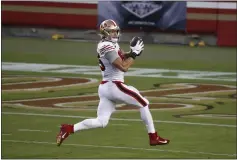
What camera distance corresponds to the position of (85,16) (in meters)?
30.0

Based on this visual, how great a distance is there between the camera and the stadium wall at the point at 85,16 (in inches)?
1147

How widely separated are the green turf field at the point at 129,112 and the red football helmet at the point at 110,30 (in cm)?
298

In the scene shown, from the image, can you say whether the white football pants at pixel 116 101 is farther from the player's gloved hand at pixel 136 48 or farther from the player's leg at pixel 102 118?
the player's gloved hand at pixel 136 48

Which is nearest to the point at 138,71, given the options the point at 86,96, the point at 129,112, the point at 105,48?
the point at 86,96

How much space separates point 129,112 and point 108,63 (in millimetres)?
7169

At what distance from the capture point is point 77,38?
30359 mm

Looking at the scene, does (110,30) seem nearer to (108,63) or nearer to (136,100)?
(108,63)

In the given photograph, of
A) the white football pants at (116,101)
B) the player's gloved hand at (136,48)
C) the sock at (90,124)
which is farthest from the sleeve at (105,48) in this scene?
the sock at (90,124)

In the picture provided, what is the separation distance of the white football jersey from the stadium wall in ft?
56.3

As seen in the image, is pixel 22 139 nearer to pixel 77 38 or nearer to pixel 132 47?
pixel 132 47

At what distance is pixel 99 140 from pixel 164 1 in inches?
551

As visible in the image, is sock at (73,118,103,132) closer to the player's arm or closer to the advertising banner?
the player's arm

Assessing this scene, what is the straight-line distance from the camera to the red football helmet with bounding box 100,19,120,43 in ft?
39.1

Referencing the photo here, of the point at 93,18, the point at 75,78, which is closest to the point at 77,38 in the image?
the point at 93,18
